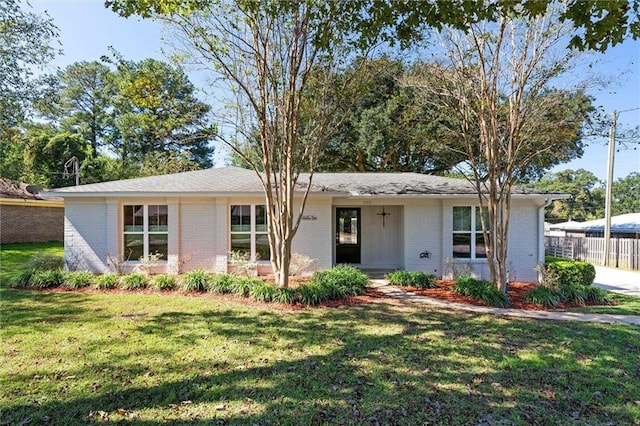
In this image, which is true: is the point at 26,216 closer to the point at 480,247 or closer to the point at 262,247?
the point at 262,247

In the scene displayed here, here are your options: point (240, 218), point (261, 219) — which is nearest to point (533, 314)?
point (261, 219)

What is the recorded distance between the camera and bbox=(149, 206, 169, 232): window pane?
1088cm

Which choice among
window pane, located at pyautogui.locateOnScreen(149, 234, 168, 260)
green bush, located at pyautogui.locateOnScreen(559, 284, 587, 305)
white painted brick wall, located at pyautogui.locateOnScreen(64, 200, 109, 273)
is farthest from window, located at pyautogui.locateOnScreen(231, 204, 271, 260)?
green bush, located at pyautogui.locateOnScreen(559, 284, 587, 305)

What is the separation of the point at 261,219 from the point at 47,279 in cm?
615

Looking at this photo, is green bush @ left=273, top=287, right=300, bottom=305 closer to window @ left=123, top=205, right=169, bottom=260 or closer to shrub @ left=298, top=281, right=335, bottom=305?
shrub @ left=298, top=281, right=335, bottom=305

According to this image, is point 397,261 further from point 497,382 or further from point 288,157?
point 497,382

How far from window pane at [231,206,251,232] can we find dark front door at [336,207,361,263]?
354cm

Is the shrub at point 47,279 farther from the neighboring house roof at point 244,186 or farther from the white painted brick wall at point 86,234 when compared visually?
the neighboring house roof at point 244,186

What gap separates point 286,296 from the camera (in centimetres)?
768

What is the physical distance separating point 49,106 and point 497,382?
1404cm

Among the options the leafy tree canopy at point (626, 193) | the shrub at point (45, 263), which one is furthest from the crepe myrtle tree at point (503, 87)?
the leafy tree canopy at point (626, 193)

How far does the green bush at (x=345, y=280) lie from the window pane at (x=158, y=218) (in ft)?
18.6

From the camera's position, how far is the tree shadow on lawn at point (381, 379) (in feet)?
11.0

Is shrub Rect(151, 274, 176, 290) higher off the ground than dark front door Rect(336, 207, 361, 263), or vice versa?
dark front door Rect(336, 207, 361, 263)
